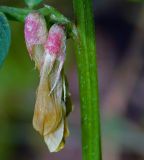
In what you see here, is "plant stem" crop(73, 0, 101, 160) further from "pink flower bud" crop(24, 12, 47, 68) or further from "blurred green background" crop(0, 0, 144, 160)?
"blurred green background" crop(0, 0, 144, 160)

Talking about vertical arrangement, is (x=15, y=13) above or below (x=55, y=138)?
above

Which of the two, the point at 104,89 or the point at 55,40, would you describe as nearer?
the point at 55,40

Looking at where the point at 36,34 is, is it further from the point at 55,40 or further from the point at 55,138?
the point at 55,138

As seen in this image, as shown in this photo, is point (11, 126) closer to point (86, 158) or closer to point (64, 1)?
point (64, 1)

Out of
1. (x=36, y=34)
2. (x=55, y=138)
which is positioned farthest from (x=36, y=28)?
(x=55, y=138)

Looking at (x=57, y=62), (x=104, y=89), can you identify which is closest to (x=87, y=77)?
(x=57, y=62)

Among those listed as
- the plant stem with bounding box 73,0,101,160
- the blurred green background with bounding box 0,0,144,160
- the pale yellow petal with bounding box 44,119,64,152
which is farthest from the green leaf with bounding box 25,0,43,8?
the blurred green background with bounding box 0,0,144,160

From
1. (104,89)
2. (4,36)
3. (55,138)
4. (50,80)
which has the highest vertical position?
(4,36)
